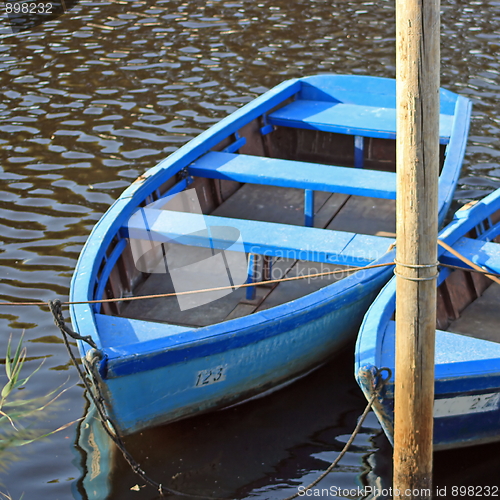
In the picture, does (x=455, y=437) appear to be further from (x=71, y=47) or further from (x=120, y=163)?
(x=71, y=47)

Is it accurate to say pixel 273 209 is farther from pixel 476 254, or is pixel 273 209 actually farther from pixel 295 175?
pixel 476 254

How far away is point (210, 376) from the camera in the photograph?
4.86 metres

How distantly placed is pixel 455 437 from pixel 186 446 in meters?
1.85

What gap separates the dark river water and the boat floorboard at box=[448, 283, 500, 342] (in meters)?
0.92

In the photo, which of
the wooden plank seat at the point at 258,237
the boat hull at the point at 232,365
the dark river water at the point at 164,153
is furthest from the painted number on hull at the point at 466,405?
the wooden plank seat at the point at 258,237

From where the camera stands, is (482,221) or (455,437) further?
(482,221)

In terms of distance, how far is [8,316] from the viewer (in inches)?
255

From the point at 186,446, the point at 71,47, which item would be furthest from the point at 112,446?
the point at 71,47

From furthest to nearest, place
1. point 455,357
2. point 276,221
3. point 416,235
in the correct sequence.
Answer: point 276,221 < point 455,357 < point 416,235

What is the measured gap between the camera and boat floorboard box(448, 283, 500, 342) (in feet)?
18.2

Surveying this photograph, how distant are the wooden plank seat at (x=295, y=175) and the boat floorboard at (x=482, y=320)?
1.16 metres

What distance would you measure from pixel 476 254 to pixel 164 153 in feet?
16.2

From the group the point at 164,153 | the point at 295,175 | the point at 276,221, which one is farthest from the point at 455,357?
the point at 164,153

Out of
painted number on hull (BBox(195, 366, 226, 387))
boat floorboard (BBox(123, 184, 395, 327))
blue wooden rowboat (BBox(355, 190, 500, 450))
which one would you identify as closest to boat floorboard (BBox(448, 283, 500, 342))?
blue wooden rowboat (BBox(355, 190, 500, 450))
